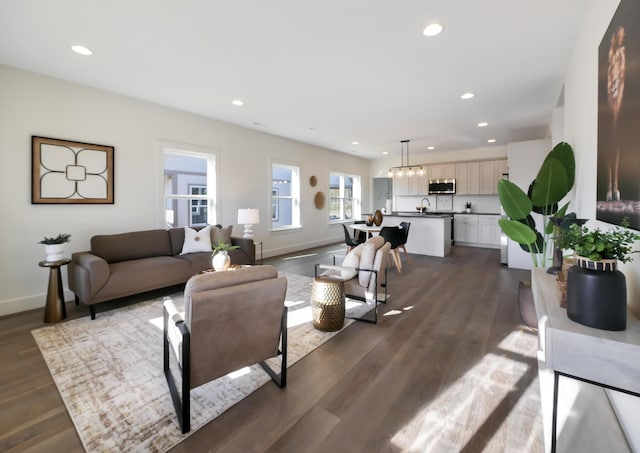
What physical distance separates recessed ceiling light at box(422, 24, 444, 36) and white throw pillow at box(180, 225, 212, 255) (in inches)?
152

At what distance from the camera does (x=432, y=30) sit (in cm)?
259

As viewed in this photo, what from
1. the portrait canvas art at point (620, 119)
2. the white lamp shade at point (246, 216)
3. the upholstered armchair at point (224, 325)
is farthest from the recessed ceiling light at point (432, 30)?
the white lamp shade at point (246, 216)

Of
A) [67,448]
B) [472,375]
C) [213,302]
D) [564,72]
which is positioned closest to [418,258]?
[564,72]

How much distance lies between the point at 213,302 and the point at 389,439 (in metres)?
1.21

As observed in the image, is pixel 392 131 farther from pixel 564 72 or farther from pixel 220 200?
pixel 220 200

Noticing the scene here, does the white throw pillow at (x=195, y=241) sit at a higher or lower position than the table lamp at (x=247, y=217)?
lower

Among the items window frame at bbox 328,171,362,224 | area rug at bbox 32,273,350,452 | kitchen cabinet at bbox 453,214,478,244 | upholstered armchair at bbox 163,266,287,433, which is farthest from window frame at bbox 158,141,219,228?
kitchen cabinet at bbox 453,214,478,244

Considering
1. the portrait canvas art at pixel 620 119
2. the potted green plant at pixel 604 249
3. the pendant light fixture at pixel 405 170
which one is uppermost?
the pendant light fixture at pixel 405 170

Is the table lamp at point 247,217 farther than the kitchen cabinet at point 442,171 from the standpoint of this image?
No

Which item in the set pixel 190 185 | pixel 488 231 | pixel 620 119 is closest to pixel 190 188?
pixel 190 185

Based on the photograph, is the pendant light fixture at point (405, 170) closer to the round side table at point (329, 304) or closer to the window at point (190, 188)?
the window at point (190, 188)

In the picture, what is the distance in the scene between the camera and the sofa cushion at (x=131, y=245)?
3.73 metres

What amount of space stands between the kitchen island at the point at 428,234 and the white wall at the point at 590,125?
368 cm

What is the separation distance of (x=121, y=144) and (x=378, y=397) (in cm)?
460
